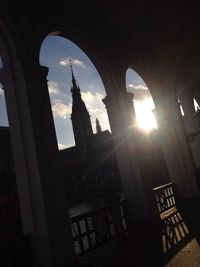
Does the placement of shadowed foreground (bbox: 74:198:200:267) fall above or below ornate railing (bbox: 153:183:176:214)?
below

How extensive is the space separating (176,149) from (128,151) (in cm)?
284

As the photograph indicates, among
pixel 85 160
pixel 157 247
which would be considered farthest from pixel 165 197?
pixel 85 160

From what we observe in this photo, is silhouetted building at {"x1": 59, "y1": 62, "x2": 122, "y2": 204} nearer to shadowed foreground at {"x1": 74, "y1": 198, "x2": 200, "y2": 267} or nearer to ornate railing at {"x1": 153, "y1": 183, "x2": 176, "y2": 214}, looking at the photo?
ornate railing at {"x1": 153, "y1": 183, "x2": 176, "y2": 214}

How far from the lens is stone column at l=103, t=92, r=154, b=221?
21.3ft

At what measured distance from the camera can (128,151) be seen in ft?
22.4

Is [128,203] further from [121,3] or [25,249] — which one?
[121,3]

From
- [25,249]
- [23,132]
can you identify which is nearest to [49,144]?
[23,132]

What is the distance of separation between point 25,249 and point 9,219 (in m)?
6.77

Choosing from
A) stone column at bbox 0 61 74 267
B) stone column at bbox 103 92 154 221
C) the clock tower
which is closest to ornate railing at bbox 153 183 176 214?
stone column at bbox 103 92 154 221

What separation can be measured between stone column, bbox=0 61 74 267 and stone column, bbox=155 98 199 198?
5.46 meters

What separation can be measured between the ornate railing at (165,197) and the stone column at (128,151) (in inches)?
60.7

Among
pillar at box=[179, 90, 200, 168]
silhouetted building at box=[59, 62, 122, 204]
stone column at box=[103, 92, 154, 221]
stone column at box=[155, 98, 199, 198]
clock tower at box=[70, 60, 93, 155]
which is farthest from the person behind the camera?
clock tower at box=[70, 60, 93, 155]

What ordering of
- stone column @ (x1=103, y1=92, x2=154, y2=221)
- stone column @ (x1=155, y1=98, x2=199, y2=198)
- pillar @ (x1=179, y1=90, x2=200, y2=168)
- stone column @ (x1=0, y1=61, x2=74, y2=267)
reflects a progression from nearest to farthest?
stone column @ (x1=0, y1=61, x2=74, y2=267) < stone column @ (x1=103, y1=92, x2=154, y2=221) < stone column @ (x1=155, y1=98, x2=199, y2=198) < pillar @ (x1=179, y1=90, x2=200, y2=168)

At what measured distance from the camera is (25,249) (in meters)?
3.77
